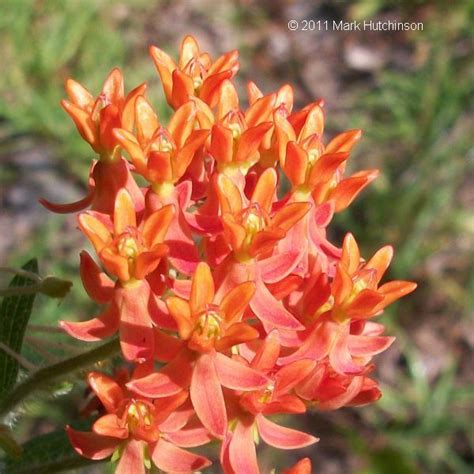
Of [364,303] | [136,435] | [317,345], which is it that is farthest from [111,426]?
[364,303]

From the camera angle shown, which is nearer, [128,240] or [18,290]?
[128,240]

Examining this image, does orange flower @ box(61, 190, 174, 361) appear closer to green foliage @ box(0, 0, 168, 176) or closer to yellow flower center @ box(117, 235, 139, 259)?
yellow flower center @ box(117, 235, 139, 259)

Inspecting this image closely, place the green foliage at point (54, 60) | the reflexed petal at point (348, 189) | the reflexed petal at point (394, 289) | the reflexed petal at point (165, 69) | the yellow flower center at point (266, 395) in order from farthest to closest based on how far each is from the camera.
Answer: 1. the green foliage at point (54, 60)
2. the reflexed petal at point (165, 69)
3. the reflexed petal at point (348, 189)
4. the reflexed petal at point (394, 289)
5. the yellow flower center at point (266, 395)

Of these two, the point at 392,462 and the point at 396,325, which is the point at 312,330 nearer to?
the point at 392,462

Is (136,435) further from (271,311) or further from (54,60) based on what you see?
(54,60)

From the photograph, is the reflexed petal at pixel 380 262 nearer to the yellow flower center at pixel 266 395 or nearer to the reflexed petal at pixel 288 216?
the reflexed petal at pixel 288 216

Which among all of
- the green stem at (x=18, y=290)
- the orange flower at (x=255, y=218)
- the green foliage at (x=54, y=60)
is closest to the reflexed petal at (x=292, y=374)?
the orange flower at (x=255, y=218)
